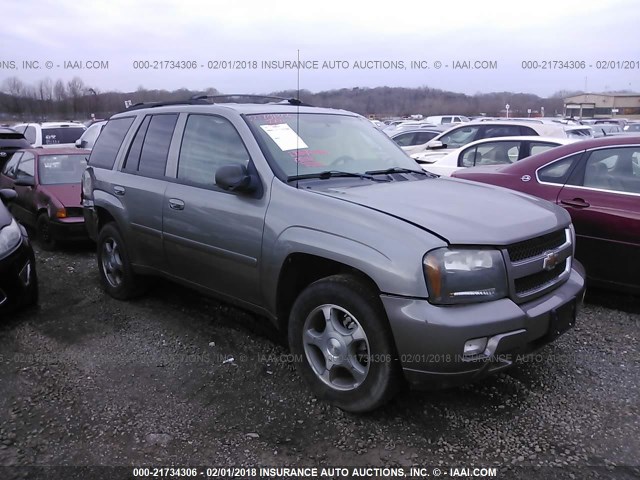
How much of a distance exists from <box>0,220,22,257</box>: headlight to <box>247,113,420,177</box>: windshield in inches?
95.6

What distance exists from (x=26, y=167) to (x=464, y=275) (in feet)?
25.6

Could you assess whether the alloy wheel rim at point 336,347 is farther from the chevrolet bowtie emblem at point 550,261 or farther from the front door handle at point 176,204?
the front door handle at point 176,204

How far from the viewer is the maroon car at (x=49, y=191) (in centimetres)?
713

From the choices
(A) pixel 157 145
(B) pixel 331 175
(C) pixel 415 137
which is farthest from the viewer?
(C) pixel 415 137

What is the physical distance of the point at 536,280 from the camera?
305 centimetres

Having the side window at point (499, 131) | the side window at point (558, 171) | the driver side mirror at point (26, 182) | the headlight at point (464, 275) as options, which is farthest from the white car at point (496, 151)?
the driver side mirror at point (26, 182)

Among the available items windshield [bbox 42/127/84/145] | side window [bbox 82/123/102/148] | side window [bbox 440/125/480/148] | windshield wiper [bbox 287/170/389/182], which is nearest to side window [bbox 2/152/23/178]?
side window [bbox 82/123/102/148]

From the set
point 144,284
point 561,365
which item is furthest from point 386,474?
point 144,284

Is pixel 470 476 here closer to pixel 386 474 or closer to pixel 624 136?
pixel 386 474

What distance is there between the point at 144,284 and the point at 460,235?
3.37 m

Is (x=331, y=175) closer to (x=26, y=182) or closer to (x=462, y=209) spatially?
(x=462, y=209)

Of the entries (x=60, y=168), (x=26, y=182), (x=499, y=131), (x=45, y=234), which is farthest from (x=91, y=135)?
(x=499, y=131)

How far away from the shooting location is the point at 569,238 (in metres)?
3.49

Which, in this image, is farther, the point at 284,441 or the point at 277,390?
the point at 277,390
